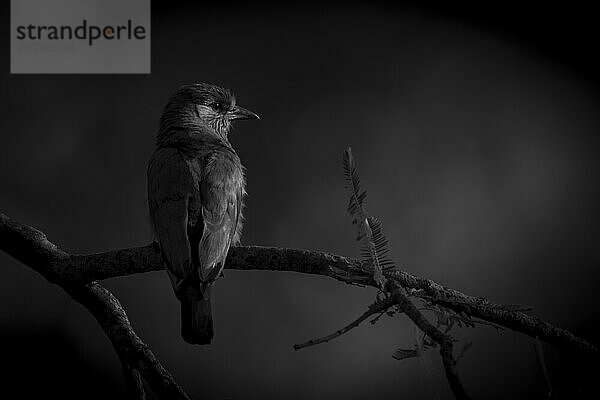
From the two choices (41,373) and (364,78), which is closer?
(41,373)

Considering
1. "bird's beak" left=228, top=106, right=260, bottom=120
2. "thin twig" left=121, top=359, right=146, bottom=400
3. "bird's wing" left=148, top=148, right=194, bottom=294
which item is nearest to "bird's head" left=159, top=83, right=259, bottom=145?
"bird's beak" left=228, top=106, right=260, bottom=120

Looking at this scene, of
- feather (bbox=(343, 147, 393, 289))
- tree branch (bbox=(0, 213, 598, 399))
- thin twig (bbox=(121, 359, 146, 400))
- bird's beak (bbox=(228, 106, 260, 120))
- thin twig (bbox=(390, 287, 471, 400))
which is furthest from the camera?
bird's beak (bbox=(228, 106, 260, 120))

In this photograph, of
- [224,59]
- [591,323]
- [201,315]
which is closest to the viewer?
[201,315]

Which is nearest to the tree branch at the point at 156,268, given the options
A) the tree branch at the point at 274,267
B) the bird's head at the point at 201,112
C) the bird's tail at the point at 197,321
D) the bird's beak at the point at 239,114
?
the tree branch at the point at 274,267

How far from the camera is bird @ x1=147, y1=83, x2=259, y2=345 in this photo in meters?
1.73

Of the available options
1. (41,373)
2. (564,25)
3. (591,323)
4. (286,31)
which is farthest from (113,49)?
(591,323)

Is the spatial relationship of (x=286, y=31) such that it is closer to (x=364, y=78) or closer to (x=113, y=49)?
(x=364, y=78)

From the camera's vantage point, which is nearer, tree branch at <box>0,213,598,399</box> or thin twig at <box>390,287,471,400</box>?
thin twig at <box>390,287,471,400</box>

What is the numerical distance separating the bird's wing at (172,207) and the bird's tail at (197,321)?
0.05 meters

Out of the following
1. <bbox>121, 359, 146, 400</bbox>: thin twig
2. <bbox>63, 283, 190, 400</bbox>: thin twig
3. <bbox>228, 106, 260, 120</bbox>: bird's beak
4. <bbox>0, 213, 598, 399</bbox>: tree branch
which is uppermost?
<bbox>228, 106, 260, 120</bbox>: bird's beak

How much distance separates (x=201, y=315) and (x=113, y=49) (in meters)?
1.71

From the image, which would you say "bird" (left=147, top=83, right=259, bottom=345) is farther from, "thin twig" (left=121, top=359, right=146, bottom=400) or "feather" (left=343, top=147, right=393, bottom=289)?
"feather" (left=343, top=147, right=393, bottom=289)

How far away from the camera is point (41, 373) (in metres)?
3.17

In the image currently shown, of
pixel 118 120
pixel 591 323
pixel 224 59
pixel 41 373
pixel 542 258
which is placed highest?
pixel 224 59
